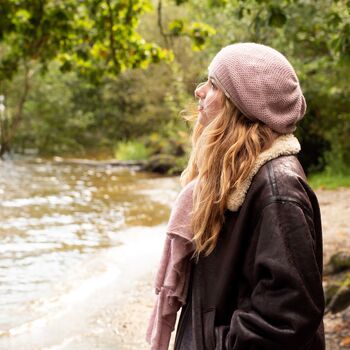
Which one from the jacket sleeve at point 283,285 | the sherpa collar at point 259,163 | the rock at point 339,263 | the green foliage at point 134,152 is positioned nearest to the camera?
the jacket sleeve at point 283,285

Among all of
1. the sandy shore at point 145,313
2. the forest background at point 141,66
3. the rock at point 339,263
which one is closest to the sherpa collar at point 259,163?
the forest background at point 141,66

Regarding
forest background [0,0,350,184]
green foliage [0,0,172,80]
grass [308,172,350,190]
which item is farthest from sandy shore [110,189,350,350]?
grass [308,172,350,190]

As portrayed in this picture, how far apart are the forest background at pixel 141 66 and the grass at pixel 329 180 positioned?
0.28 ft

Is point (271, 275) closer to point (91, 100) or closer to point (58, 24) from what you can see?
point (58, 24)

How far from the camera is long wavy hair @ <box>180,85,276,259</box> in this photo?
1647mm

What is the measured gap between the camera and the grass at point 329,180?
11.4m

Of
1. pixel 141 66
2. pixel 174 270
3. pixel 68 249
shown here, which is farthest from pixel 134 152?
pixel 174 270

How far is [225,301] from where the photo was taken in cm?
167

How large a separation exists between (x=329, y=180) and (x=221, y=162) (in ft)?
34.9

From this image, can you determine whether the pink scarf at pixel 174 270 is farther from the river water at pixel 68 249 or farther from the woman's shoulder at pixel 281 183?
the river water at pixel 68 249

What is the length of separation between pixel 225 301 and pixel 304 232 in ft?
1.10

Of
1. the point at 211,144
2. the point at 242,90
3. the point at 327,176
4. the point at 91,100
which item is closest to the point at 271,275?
the point at 211,144

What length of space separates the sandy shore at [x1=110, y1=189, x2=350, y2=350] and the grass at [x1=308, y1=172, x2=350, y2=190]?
2965 millimetres

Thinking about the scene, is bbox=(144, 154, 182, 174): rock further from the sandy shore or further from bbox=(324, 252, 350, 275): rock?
bbox=(324, 252, 350, 275): rock
